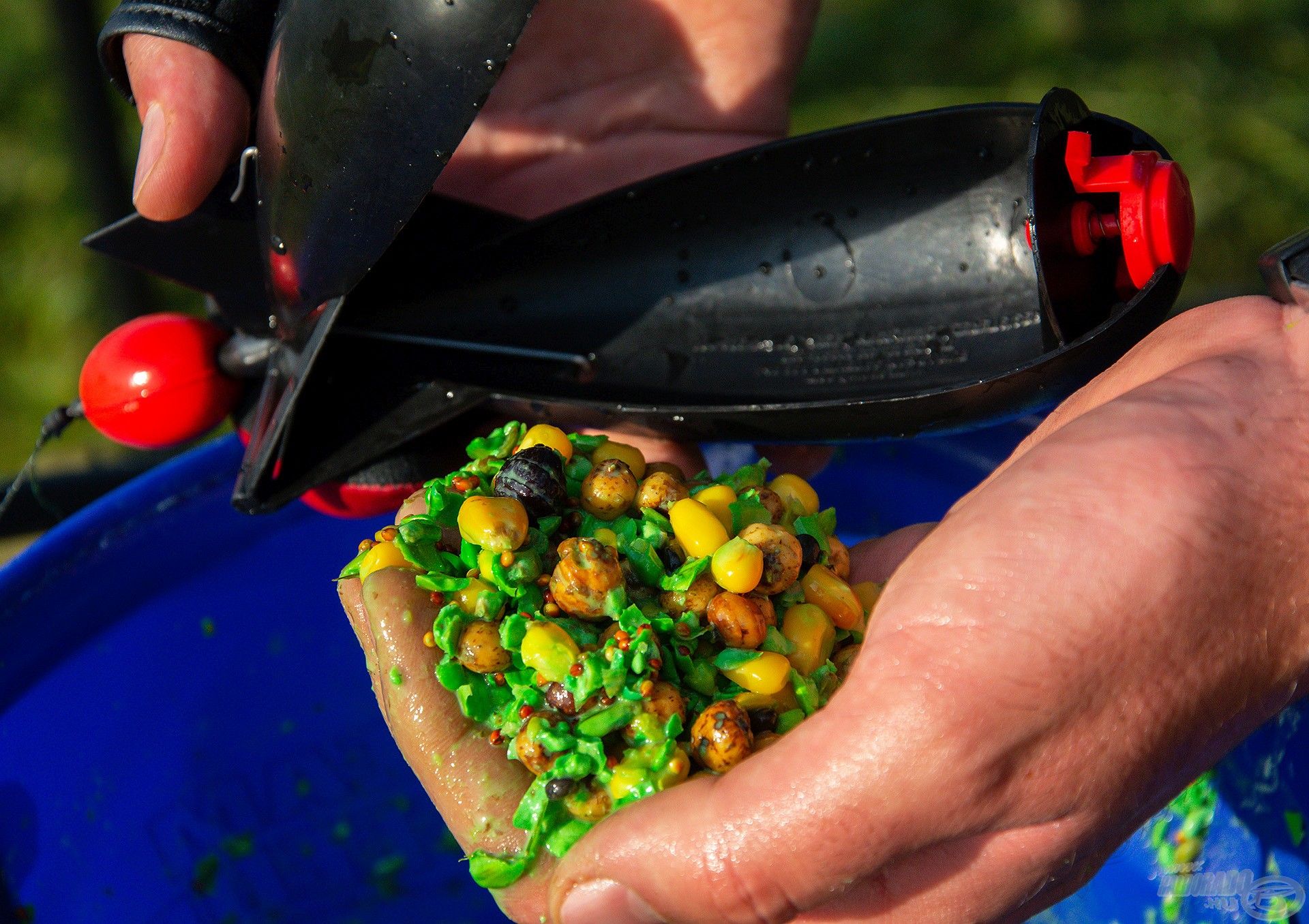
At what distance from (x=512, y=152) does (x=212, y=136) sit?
59cm

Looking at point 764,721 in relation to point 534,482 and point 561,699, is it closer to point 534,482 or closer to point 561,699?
point 561,699

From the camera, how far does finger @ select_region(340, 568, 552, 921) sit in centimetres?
97

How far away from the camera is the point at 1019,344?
1309 mm

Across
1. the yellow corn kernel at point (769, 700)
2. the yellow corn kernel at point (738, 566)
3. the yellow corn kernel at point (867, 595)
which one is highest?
the yellow corn kernel at point (738, 566)

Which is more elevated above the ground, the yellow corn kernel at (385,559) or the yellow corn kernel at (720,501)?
the yellow corn kernel at (720,501)

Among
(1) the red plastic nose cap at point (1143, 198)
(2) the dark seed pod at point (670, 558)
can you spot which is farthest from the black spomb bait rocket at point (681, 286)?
(2) the dark seed pod at point (670, 558)

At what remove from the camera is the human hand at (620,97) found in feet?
5.70

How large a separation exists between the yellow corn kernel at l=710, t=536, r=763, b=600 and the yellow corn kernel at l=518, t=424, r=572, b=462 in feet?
0.76

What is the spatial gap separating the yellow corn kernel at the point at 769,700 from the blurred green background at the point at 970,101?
1.72 m

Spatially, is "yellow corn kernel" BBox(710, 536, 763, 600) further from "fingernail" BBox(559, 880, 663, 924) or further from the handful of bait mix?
"fingernail" BBox(559, 880, 663, 924)

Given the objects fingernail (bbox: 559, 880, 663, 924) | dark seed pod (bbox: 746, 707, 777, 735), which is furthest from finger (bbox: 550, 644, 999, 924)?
dark seed pod (bbox: 746, 707, 777, 735)

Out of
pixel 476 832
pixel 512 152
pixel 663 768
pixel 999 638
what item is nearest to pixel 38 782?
pixel 476 832

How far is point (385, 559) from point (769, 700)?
376 millimetres

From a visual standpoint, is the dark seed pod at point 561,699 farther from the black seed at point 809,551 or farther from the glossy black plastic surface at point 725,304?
the glossy black plastic surface at point 725,304
